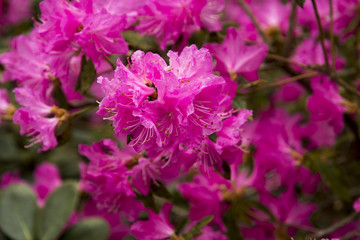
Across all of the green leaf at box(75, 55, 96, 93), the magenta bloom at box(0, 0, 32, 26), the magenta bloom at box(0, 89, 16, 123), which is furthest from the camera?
the magenta bloom at box(0, 0, 32, 26)

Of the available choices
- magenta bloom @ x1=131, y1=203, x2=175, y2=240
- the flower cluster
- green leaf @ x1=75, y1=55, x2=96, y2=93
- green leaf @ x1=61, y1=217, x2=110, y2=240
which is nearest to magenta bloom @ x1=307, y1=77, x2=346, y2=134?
the flower cluster

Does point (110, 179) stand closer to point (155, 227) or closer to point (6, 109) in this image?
point (155, 227)

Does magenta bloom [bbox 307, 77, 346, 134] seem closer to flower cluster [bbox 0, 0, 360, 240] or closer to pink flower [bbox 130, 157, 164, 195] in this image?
flower cluster [bbox 0, 0, 360, 240]

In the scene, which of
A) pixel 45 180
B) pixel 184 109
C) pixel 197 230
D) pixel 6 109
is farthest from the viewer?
pixel 45 180

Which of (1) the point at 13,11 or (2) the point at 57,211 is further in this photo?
(1) the point at 13,11

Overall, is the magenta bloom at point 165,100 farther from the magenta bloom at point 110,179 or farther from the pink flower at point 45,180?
the pink flower at point 45,180

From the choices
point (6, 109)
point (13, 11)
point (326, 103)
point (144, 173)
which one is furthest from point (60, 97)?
point (13, 11)
